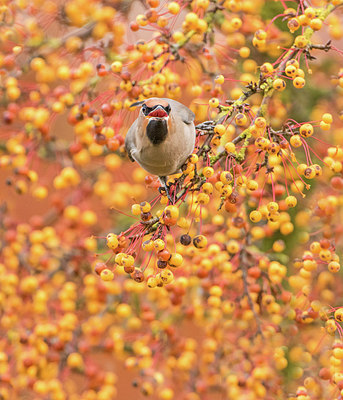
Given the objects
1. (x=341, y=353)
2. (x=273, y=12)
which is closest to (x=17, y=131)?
(x=273, y=12)

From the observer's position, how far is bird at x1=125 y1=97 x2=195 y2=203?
1.72 meters

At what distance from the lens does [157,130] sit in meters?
1.74

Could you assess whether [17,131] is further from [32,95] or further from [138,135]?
[138,135]

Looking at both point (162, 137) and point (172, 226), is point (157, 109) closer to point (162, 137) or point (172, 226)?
point (162, 137)

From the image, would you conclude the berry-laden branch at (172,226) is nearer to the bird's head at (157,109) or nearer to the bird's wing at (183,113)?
the bird's wing at (183,113)

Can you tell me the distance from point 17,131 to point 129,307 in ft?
3.57

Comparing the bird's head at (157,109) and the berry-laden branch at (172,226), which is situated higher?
the bird's head at (157,109)

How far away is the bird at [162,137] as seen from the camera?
5.65 feet

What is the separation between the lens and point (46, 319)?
2693 mm

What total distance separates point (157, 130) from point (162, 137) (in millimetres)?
33

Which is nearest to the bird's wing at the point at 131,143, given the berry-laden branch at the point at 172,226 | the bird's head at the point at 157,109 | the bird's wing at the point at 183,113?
the berry-laden branch at the point at 172,226

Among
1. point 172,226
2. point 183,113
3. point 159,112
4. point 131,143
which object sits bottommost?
point 172,226

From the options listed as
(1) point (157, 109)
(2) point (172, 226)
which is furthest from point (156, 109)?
(2) point (172, 226)

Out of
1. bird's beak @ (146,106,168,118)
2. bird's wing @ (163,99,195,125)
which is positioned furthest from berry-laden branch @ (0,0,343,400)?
bird's beak @ (146,106,168,118)
